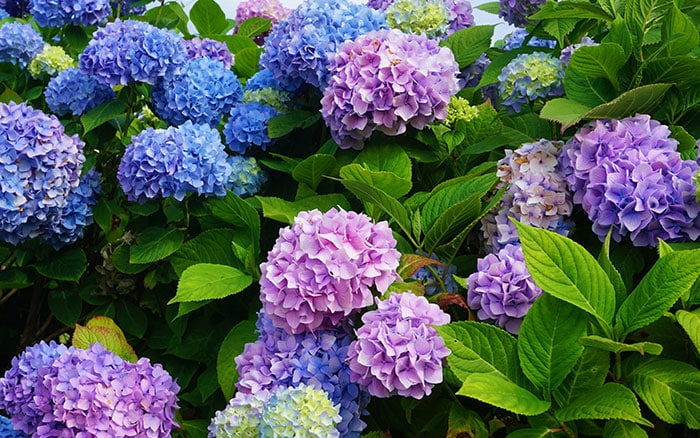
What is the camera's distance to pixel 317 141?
8.08ft

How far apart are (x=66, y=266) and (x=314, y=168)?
929 mm

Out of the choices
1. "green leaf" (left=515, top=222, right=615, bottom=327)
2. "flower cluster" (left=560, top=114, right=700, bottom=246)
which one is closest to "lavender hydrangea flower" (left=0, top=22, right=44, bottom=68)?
"flower cluster" (left=560, top=114, right=700, bottom=246)

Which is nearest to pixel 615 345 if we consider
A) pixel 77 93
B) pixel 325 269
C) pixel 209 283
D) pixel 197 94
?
pixel 325 269

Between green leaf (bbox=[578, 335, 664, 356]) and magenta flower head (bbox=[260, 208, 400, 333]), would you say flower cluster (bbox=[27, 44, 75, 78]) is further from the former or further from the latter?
green leaf (bbox=[578, 335, 664, 356])

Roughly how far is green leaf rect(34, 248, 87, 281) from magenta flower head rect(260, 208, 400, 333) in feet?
3.82

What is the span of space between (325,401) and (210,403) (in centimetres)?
72

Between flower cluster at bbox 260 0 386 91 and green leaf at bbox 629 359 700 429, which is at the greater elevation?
flower cluster at bbox 260 0 386 91

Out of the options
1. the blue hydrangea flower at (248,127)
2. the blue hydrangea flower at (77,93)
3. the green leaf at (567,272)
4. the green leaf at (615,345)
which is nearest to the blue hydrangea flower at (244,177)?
the blue hydrangea flower at (248,127)

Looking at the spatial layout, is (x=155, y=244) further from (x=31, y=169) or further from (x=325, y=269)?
(x=325, y=269)

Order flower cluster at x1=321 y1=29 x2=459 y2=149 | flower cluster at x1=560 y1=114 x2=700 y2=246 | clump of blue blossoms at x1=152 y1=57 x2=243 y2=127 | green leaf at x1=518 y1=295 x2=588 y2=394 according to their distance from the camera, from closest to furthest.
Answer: green leaf at x1=518 y1=295 x2=588 y2=394 → flower cluster at x1=560 y1=114 x2=700 y2=246 → flower cluster at x1=321 y1=29 x2=459 y2=149 → clump of blue blossoms at x1=152 y1=57 x2=243 y2=127

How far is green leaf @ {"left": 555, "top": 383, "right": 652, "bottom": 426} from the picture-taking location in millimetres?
1166

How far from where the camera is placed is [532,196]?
1791 millimetres

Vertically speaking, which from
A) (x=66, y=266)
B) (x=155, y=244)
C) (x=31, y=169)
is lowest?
(x=66, y=266)

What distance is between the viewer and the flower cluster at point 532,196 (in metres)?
1.79
